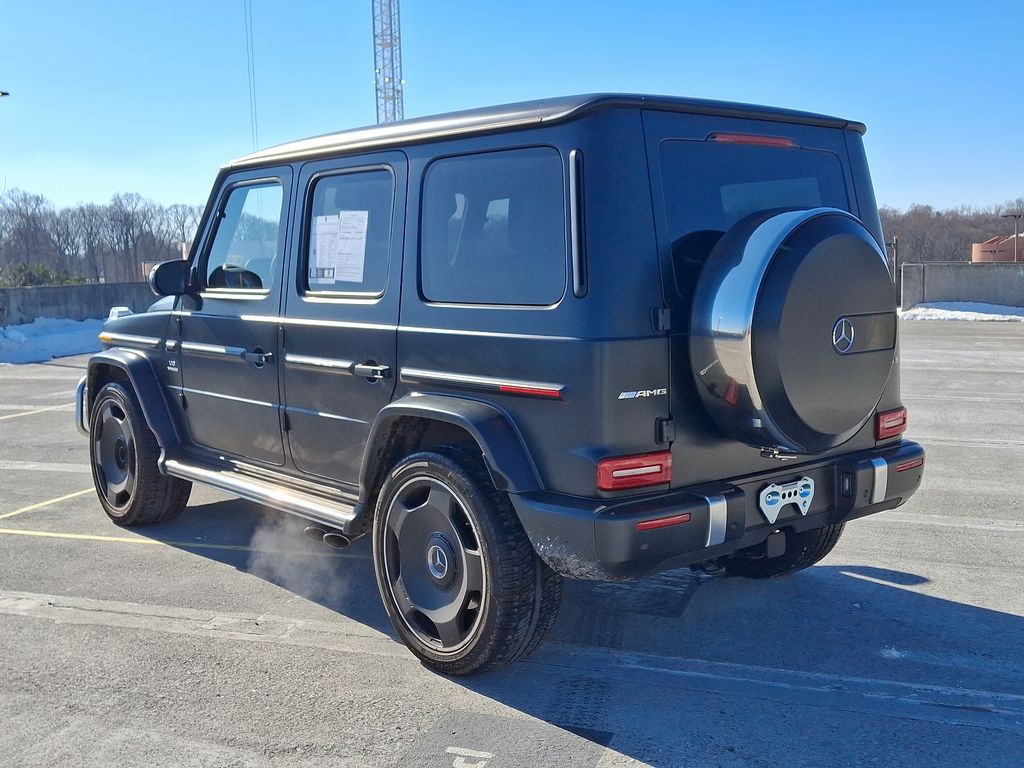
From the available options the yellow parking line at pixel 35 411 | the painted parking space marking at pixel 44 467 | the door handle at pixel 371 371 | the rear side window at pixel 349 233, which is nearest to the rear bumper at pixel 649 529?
the door handle at pixel 371 371

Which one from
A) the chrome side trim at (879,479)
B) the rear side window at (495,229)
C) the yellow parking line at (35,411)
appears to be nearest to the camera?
the rear side window at (495,229)

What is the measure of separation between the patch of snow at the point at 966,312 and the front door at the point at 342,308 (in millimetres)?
25573

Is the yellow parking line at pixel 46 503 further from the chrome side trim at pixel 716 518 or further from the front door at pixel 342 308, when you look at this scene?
the chrome side trim at pixel 716 518

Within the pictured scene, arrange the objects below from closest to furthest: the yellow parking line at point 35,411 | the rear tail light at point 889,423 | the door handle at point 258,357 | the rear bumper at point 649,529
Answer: the rear bumper at point 649,529, the rear tail light at point 889,423, the door handle at point 258,357, the yellow parking line at point 35,411

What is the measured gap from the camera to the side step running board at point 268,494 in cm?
426

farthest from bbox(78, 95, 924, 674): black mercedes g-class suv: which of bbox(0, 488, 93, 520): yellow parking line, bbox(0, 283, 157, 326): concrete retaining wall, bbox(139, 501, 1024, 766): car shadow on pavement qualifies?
bbox(0, 283, 157, 326): concrete retaining wall

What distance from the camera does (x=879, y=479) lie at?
12.9ft

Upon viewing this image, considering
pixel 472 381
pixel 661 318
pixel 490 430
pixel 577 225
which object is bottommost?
pixel 490 430

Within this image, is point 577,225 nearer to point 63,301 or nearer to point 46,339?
point 46,339

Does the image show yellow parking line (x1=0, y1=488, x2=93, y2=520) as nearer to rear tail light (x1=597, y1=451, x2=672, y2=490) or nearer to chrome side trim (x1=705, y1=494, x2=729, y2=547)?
rear tail light (x1=597, y1=451, x2=672, y2=490)

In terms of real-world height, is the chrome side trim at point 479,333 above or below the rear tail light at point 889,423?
above

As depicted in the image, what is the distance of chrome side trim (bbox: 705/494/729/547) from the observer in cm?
340

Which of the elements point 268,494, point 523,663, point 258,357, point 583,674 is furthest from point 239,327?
point 583,674

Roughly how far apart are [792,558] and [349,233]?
A: 268 centimetres
